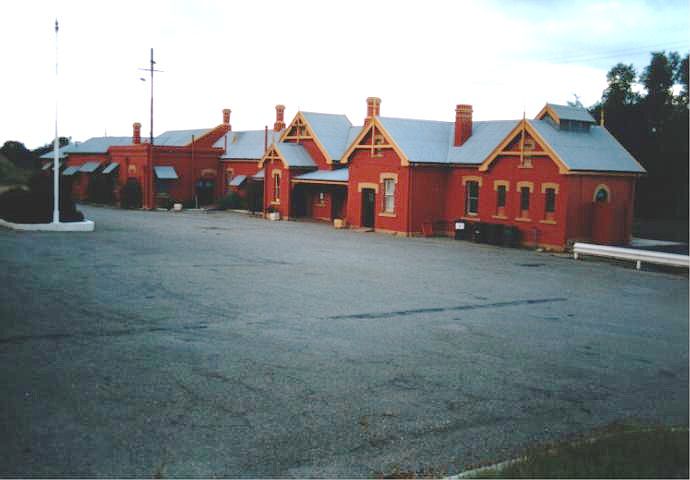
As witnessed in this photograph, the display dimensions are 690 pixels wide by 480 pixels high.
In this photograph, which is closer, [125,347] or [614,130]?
[125,347]

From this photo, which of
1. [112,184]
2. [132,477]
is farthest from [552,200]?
[112,184]

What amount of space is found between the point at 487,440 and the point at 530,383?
2.49 m

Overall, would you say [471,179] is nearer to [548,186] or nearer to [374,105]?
[548,186]

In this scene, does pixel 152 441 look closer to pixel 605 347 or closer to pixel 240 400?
pixel 240 400

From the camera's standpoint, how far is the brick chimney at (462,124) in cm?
3725

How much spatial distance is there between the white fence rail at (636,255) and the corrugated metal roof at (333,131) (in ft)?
70.1

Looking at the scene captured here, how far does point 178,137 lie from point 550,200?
42.0 metres

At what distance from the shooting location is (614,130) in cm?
4759

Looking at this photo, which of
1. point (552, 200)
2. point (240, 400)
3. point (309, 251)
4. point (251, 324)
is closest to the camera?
point (240, 400)

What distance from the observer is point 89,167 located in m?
62.7

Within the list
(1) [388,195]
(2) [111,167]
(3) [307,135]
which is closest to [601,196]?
(1) [388,195]

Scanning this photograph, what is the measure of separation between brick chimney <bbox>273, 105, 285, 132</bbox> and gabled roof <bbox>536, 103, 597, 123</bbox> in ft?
89.7

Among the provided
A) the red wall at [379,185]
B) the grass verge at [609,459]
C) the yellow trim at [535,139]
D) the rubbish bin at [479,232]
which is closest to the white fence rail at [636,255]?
the yellow trim at [535,139]

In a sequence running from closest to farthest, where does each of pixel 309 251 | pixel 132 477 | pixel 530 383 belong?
pixel 132 477, pixel 530 383, pixel 309 251
